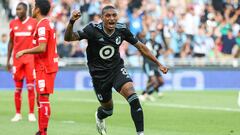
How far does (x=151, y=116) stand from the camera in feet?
61.5

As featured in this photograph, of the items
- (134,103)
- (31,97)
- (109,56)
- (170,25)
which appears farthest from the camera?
(170,25)

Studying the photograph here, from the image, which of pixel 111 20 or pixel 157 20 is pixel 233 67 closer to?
pixel 157 20

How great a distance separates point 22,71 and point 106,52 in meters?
4.90

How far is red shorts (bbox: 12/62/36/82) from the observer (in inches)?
673

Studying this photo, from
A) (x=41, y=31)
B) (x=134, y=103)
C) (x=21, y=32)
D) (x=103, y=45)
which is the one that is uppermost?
(x=41, y=31)

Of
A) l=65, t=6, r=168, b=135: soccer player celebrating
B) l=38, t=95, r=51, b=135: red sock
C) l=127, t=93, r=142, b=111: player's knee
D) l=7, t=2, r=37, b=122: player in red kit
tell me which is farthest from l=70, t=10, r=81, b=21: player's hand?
l=7, t=2, r=37, b=122: player in red kit

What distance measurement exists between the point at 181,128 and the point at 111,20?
396 cm

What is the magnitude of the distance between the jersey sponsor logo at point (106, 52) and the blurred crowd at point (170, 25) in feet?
60.6

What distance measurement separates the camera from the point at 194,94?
28.4m

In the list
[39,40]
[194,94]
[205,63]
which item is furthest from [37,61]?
[205,63]

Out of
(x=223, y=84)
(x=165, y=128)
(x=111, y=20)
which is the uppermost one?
(x=111, y=20)

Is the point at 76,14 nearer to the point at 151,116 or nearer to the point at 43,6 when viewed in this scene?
the point at 43,6

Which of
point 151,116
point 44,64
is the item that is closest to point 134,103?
point 44,64

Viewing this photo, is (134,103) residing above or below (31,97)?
above
